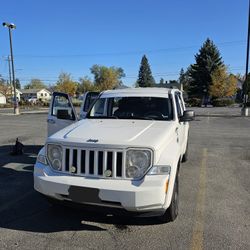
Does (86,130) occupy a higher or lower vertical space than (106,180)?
higher

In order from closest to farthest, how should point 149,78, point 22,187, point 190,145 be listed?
point 22,187 → point 190,145 → point 149,78

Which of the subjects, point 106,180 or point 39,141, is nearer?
point 106,180

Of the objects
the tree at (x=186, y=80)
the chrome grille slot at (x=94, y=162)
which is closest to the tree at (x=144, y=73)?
the tree at (x=186, y=80)

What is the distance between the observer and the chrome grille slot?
167 inches

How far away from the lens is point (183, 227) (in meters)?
4.66

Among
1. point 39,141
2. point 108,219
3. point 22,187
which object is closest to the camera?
point 108,219

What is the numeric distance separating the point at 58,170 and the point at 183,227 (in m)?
1.85

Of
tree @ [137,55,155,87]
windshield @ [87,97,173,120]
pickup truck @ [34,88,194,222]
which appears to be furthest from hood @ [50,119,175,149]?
tree @ [137,55,155,87]

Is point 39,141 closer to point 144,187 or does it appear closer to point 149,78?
point 144,187

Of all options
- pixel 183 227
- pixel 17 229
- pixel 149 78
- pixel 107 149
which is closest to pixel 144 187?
pixel 107 149

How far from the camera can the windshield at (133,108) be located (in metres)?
6.14

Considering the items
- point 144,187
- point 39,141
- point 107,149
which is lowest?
point 39,141

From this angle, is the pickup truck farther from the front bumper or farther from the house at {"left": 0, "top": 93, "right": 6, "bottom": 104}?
the house at {"left": 0, "top": 93, "right": 6, "bottom": 104}

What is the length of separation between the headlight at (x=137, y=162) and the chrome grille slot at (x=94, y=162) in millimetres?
76
